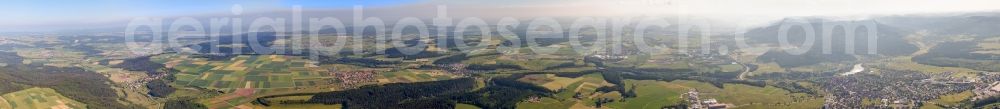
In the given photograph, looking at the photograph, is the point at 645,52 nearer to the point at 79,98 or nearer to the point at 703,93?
the point at 703,93

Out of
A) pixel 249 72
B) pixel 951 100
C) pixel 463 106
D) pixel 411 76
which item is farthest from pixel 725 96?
pixel 249 72

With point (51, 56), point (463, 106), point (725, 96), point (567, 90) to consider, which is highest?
point (51, 56)

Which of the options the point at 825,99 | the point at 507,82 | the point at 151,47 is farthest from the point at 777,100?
the point at 151,47

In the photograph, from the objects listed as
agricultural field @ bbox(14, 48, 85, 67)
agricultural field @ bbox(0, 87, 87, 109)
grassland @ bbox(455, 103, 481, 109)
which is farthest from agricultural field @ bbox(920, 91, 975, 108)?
agricultural field @ bbox(14, 48, 85, 67)

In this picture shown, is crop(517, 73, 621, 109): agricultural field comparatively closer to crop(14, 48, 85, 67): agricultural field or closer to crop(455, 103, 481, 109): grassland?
crop(455, 103, 481, 109): grassland

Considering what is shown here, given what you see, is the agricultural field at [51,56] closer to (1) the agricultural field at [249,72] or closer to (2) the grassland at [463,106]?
(1) the agricultural field at [249,72]

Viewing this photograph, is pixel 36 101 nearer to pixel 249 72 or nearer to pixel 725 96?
pixel 249 72

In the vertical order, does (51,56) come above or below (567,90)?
above
